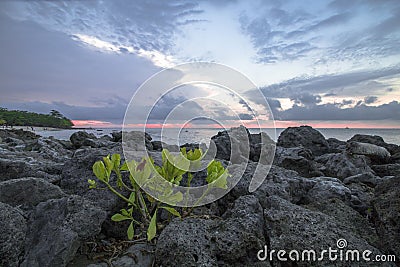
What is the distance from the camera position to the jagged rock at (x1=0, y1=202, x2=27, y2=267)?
205cm

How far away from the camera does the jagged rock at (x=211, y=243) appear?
2.10 m

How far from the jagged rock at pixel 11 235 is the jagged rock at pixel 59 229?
6 cm

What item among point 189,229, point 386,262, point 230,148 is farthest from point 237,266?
point 230,148

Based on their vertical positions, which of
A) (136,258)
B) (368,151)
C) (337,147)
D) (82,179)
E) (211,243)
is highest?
(368,151)

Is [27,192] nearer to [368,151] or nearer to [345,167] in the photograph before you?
[345,167]

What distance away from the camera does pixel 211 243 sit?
7.27ft

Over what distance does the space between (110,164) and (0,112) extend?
62.4 m

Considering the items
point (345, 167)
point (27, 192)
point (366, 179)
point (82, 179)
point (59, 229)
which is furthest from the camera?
point (345, 167)

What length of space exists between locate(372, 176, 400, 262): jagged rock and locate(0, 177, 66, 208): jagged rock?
3.10 metres

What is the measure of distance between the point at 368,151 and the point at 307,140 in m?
2.65

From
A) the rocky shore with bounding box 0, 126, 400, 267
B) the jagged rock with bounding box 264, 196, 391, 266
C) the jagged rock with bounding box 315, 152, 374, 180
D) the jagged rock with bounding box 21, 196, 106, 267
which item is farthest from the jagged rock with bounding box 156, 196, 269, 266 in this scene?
the jagged rock with bounding box 315, 152, 374, 180

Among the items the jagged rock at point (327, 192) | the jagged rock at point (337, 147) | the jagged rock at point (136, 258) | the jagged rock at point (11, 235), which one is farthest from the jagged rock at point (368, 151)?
the jagged rock at point (11, 235)

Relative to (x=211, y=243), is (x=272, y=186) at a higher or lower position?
higher

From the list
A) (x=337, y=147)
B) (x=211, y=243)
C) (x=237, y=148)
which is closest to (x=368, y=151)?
(x=237, y=148)
